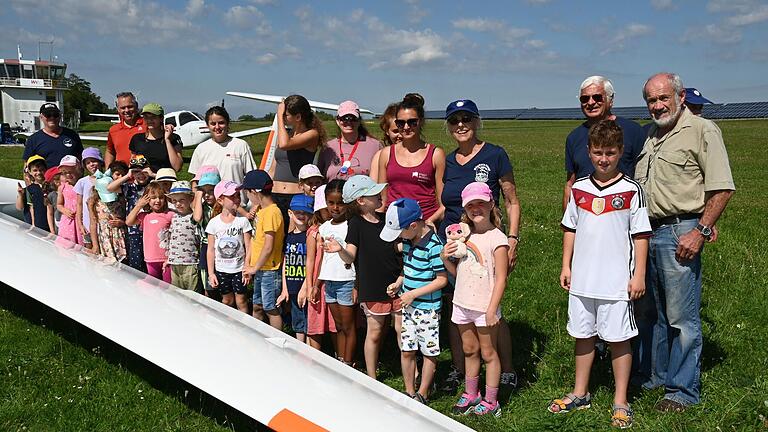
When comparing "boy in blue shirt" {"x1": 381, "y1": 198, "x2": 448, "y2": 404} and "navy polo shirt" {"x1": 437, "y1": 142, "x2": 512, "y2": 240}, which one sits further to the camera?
"navy polo shirt" {"x1": 437, "y1": 142, "x2": 512, "y2": 240}

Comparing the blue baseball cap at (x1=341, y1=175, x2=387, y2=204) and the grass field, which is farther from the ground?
the blue baseball cap at (x1=341, y1=175, x2=387, y2=204)

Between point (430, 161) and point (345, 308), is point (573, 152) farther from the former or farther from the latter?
point (345, 308)

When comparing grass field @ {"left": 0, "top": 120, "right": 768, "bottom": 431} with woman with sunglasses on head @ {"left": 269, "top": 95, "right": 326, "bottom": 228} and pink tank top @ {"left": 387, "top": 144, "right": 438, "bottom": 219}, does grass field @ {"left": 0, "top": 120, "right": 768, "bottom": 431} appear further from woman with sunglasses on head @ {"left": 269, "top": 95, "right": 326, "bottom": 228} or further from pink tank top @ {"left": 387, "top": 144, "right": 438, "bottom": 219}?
woman with sunglasses on head @ {"left": 269, "top": 95, "right": 326, "bottom": 228}

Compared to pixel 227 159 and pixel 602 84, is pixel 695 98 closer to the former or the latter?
pixel 602 84

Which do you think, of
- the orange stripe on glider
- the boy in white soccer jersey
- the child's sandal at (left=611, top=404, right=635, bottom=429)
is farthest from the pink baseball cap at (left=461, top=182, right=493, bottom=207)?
the orange stripe on glider

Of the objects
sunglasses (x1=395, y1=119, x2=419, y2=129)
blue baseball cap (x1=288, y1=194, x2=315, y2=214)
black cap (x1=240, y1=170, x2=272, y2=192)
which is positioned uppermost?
sunglasses (x1=395, y1=119, x2=419, y2=129)

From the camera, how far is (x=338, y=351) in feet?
16.7

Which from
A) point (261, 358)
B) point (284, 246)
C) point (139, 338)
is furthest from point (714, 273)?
point (139, 338)

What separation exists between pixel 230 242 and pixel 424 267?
1.92 metres

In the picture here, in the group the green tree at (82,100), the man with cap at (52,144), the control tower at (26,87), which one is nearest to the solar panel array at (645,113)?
the control tower at (26,87)

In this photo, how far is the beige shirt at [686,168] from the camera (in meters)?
3.83

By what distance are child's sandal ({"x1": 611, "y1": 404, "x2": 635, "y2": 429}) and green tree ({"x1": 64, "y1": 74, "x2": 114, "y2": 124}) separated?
82.6m

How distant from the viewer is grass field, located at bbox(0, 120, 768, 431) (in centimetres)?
407

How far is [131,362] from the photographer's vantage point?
16.7ft
